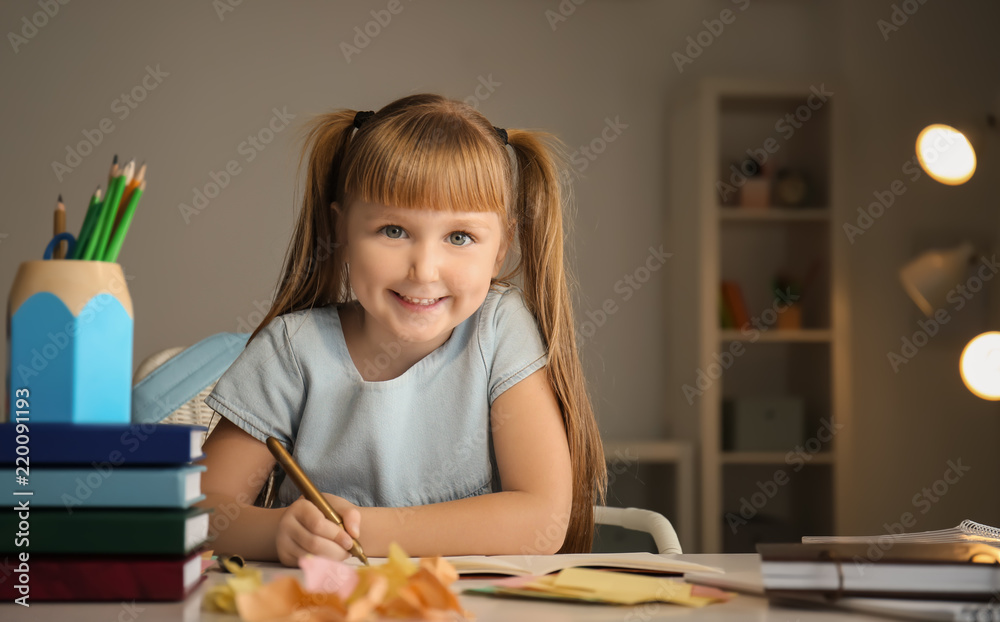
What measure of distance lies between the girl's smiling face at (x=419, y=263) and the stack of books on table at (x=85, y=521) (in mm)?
415

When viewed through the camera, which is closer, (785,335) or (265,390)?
(265,390)

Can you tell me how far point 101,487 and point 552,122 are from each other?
2874mm

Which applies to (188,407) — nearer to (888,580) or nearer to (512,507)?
(512,507)

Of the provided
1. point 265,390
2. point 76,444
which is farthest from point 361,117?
point 76,444

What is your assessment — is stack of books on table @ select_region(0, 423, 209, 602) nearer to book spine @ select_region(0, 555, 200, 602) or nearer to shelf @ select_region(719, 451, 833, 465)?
book spine @ select_region(0, 555, 200, 602)

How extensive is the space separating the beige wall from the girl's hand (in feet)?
7.93

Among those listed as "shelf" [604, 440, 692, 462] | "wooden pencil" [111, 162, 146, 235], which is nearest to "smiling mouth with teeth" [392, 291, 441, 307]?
"wooden pencil" [111, 162, 146, 235]

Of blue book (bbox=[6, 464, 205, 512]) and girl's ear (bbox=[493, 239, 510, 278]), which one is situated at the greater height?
girl's ear (bbox=[493, 239, 510, 278])

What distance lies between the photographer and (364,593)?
1.73 feet

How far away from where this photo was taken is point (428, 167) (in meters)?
0.96

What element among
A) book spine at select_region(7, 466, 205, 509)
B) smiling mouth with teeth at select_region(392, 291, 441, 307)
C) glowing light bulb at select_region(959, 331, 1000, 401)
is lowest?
book spine at select_region(7, 466, 205, 509)

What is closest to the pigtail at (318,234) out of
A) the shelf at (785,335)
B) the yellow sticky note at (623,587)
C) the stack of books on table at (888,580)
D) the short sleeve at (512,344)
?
the short sleeve at (512,344)

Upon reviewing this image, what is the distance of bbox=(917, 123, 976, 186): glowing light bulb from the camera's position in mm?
2307

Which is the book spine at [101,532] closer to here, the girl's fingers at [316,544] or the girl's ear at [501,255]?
the girl's fingers at [316,544]
